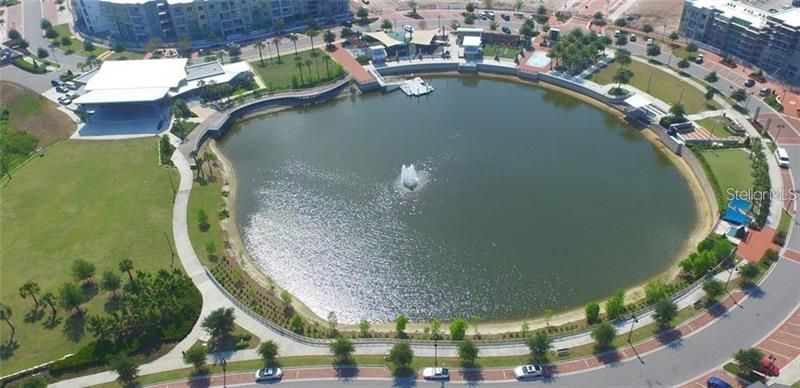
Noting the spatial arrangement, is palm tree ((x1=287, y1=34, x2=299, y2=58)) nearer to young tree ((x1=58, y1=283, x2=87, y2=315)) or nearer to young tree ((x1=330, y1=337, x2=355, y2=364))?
young tree ((x1=58, y1=283, x2=87, y2=315))

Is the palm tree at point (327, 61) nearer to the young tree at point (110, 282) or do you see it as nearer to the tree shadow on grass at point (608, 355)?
the young tree at point (110, 282)

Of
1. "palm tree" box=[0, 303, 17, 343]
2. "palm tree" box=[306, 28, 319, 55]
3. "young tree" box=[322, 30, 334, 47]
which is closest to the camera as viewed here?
"palm tree" box=[0, 303, 17, 343]

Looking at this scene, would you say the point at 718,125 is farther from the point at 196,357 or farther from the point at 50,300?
the point at 50,300

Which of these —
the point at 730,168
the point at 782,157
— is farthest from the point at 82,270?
the point at 782,157

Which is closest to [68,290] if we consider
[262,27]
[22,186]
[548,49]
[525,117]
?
[22,186]

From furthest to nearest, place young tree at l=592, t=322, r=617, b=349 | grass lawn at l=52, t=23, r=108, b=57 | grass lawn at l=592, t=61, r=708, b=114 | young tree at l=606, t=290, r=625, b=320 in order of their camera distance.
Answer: grass lawn at l=52, t=23, r=108, b=57, grass lawn at l=592, t=61, r=708, b=114, young tree at l=606, t=290, r=625, b=320, young tree at l=592, t=322, r=617, b=349

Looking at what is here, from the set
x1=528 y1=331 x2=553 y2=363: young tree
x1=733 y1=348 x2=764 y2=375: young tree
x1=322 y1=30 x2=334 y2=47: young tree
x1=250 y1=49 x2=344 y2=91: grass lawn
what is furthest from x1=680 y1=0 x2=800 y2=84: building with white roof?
x1=528 y1=331 x2=553 y2=363: young tree

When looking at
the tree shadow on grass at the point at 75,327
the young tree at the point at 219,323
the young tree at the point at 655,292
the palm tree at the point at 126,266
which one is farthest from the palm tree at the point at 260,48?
the young tree at the point at 655,292

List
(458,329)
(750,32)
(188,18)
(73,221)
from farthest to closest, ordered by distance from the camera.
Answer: (188,18), (750,32), (73,221), (458,329)
